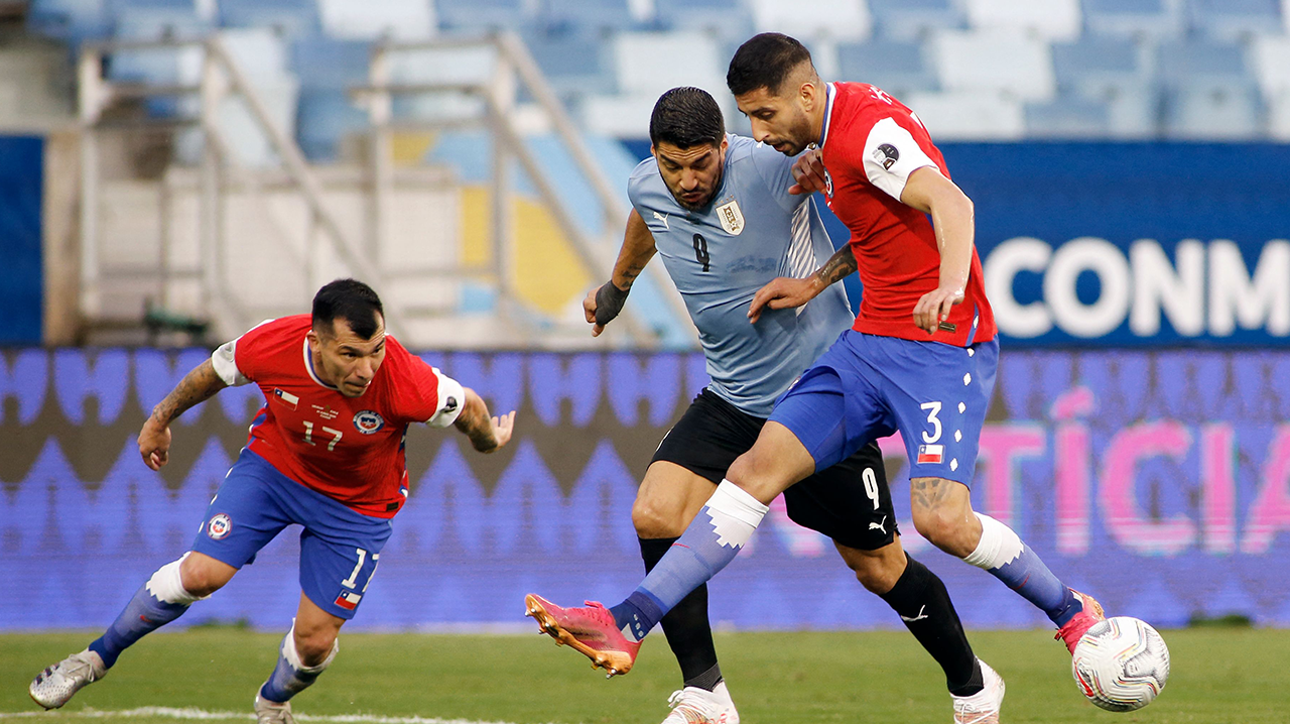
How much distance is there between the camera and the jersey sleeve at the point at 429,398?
5617 millimetres

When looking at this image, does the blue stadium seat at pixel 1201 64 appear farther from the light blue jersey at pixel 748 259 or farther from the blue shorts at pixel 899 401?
the blue shorts at pixel 899 401

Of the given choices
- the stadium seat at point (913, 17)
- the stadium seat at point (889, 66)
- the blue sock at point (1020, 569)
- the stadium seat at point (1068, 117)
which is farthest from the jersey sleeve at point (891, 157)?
the stadium seat at point (913, 17)

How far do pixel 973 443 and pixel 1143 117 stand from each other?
10.2 m

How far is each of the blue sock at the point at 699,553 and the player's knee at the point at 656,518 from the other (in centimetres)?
55

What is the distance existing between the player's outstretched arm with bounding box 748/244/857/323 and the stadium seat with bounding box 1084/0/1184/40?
34.4 ft

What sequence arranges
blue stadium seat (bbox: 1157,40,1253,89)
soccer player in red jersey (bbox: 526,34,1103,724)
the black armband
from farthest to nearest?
blue stadium seat (bbox: 1157,40,1253,89), the black armband, soccer player in red jersey (bbox: 526,34,1103,724)

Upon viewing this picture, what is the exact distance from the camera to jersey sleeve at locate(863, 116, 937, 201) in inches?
182

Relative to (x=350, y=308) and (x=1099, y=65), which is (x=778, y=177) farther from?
(x=1099, y=65)

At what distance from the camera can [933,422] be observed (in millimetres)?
4754

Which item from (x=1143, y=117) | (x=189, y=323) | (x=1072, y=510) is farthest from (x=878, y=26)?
(x=189, y=323)

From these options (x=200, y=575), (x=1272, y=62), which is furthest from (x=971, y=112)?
(x=200, y=575)

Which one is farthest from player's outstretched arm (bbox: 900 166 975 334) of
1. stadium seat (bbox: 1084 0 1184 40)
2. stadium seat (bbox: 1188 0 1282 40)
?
stadium seat (bbox: 1188 0 1282 40)

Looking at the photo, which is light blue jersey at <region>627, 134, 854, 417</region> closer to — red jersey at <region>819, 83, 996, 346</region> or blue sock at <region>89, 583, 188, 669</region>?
red jersey at <region>819, 83, 996, 346</region>

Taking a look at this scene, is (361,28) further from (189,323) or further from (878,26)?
(878,26)
